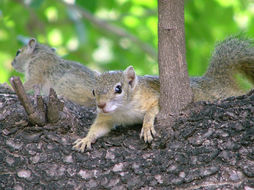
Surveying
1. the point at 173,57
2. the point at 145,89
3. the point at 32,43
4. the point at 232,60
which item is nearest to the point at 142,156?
the point at 173,57

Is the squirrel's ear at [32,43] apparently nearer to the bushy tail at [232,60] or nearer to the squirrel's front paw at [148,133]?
the bushy tail at [232,60]

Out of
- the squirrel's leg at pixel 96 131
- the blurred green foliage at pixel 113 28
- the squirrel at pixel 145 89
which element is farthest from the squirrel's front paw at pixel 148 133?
the blurred green foliage at pixel 113 28

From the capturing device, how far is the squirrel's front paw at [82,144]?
2.66 metres

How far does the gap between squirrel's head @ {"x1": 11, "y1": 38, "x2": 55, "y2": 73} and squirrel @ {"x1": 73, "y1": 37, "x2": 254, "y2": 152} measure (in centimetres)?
226

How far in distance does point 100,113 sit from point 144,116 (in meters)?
0.35

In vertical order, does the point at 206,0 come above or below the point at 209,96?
above

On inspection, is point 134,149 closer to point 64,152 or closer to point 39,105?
point 64,152

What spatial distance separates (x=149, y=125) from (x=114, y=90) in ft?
1.73

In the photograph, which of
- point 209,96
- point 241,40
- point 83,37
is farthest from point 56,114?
point 83,37

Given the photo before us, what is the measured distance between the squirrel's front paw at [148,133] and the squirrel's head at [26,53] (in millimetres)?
2962

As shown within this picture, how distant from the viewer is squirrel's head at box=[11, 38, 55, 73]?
541 cm

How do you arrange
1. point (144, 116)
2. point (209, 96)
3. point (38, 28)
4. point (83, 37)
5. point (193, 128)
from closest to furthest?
1. point (193, 128)
2. point (144, 116)
3. point (209, 96)
4. point (83, 37)
5. point (38, 28)

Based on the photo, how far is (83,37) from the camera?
16.7ft

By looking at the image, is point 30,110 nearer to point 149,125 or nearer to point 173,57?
point 149,125
